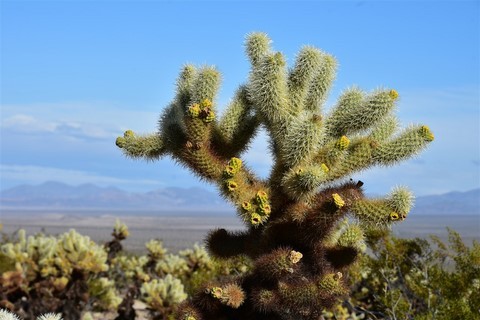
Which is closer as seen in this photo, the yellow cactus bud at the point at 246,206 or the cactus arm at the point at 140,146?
the yellow cactus bud at the point at 246,206

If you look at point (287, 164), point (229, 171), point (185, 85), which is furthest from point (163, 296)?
point (229, 171)

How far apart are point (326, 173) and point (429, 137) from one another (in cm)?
93

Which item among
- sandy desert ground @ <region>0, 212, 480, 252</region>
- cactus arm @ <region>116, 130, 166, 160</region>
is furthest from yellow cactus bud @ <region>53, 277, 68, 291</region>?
sandy desert ground @ <region>0, 212, 480, 252</region>

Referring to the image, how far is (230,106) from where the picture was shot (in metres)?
6.27

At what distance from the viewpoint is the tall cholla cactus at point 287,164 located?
5.60m

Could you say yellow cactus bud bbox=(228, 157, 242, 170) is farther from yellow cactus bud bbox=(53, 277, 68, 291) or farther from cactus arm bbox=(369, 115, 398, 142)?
yellow cactus bud bbox=(53, 277, 68, 291)

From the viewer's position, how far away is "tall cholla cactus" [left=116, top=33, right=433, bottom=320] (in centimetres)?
560

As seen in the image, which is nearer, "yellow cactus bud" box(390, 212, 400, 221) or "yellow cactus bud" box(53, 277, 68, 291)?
"yellow cactus bud" box(390, 212, 400, 221)

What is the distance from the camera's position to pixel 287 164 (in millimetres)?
5789

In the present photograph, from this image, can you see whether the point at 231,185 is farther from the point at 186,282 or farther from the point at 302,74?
the point at 186,282

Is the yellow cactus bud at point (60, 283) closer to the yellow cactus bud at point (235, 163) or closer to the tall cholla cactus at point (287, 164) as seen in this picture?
the tall cholla cactus at point (287, 164)

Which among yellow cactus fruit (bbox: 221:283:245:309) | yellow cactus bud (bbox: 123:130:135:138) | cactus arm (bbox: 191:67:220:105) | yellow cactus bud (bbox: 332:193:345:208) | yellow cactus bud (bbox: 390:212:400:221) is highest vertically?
cactus arm (bbox: 191:67:220:105)

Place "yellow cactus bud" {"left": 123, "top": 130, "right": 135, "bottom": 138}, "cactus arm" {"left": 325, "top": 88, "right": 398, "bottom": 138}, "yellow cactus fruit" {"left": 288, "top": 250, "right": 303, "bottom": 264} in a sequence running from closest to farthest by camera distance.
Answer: "yellow cactus fruit" {"left": 288, "top": 250, "right": 303, "bottom": 264}, "cactus arm" {"left": 325, "top": 88, "right": 398, "bottom": 138}, "yellow cactus bud" {"left": 123, "top": 130, "right": 135, "bottom": 138}

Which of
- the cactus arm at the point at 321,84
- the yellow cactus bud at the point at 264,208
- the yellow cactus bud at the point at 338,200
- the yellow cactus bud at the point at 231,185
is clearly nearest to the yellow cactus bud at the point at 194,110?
the yellow cactus bud at the point at 231,185
